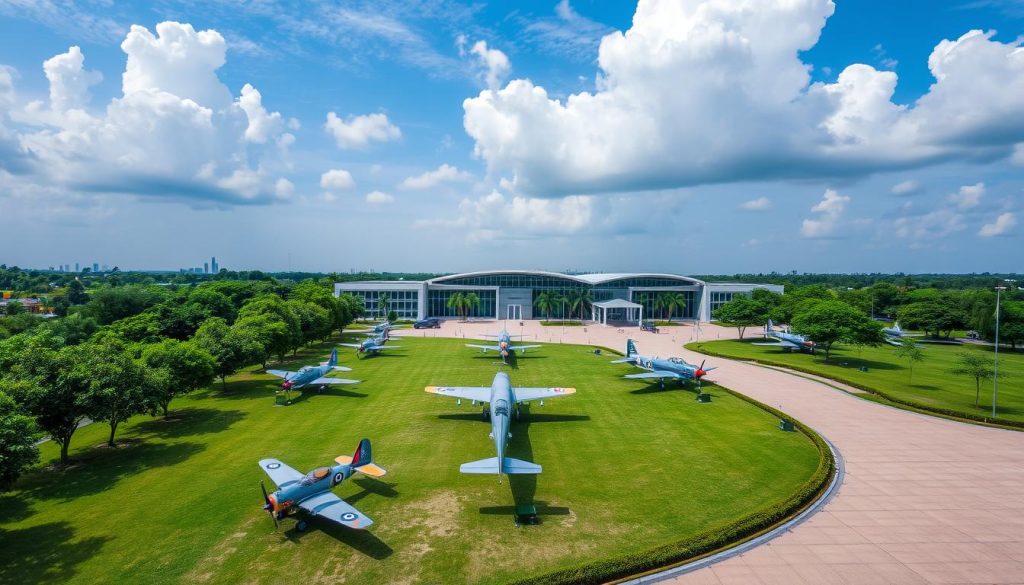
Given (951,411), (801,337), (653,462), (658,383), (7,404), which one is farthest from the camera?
(801,337)

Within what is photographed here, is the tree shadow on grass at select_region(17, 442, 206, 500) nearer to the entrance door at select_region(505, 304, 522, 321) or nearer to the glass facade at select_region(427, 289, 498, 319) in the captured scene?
the glass facade at select_region(427, 289, 498, 319)

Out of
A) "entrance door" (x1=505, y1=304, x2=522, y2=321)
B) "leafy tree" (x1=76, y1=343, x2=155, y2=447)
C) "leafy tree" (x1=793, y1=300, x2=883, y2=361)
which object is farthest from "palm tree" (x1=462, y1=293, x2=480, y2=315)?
"leafy tree" (x1=76, y1=343, x2=155, y2=447)

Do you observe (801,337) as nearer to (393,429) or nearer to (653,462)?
(653,462)

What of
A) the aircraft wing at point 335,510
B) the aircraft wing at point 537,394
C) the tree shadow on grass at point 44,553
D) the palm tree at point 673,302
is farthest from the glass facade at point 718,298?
the tree shadow on grass at point 44,553

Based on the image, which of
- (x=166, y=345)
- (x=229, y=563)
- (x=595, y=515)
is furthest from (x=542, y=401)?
(x=166, y=345)

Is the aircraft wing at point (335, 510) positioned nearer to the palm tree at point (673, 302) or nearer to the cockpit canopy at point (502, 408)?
the cockpit canopy at point (502, 408)

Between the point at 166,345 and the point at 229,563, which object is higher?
the point at 166,345

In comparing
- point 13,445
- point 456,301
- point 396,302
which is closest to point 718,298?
point 456,301
